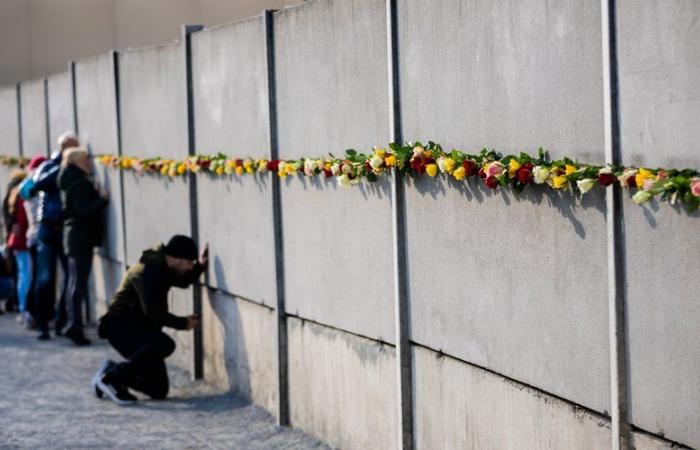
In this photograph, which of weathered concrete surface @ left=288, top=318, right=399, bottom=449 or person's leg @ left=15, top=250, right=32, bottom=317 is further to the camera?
person's leg @ left=15, top=250, right=32, bottom=317

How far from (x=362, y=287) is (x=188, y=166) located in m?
3.40

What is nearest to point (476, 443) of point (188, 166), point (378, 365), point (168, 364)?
point (378, 365)

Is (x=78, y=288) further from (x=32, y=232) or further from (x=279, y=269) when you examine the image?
(x=279, y=269)

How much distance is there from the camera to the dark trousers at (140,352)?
437 inches

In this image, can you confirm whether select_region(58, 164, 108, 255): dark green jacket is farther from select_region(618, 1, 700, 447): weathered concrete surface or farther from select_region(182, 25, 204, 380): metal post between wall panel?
select_region(618, 1, 700, 447): weathered concrete surface

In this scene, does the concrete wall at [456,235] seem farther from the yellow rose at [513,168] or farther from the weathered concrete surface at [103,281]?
the weathered concrete surface at [103,281]

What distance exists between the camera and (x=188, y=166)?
1148 cm

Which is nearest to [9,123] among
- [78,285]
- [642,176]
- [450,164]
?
[78,285]

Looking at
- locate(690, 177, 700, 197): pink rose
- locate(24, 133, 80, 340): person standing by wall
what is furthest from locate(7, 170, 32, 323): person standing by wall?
locate(690, 177, 700, 197): pink rose

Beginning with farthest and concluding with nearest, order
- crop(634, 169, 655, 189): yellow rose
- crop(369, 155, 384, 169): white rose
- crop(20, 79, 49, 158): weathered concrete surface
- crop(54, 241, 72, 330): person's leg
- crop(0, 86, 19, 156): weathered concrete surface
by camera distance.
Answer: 1. crop(0, 86, 19, 156): weathered concrete surface
2. crop(20, 79, 49, 158): weathered concrete surface
3. crop(54, 241, 72, 330): person's leg
4. crop(369, 155, 384, 169): white rose
5. crop(634, 169, 655, 189): yellow rose

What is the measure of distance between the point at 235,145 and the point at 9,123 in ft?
33.3

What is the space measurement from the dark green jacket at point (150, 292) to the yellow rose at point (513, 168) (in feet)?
17.0

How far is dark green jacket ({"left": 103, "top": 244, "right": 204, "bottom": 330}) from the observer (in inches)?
435

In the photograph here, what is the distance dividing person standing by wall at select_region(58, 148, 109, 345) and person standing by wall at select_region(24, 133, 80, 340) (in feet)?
1.03
